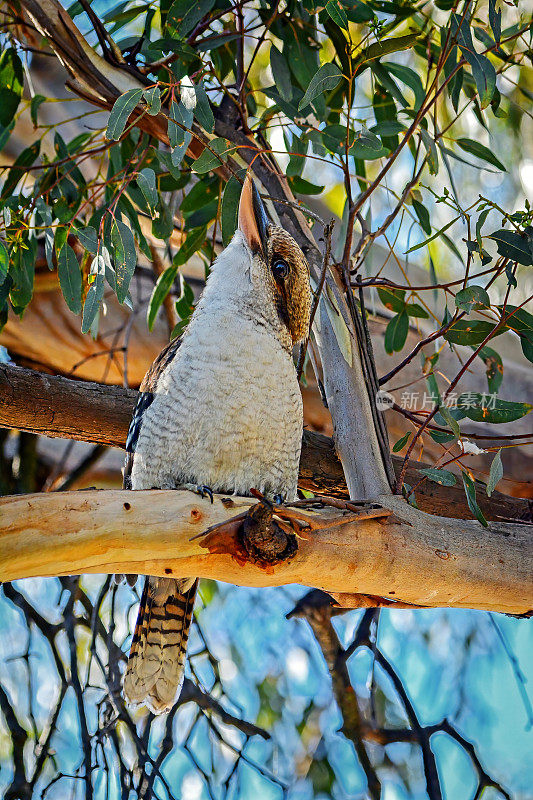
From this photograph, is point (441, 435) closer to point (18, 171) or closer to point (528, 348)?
point (528, 348)

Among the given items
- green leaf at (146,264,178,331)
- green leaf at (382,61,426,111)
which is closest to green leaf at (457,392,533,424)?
green leaf at (382,61,426,111)

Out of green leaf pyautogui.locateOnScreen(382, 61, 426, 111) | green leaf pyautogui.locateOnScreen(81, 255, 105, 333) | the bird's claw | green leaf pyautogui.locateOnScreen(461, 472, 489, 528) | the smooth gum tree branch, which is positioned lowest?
the smooth gum tree branch

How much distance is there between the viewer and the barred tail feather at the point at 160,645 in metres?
1.37

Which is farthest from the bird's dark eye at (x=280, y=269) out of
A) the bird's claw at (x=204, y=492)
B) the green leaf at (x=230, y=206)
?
the bird's claw at (x=204, y=492)

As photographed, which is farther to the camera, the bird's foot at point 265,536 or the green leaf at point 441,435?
the green leaf at point 441,435

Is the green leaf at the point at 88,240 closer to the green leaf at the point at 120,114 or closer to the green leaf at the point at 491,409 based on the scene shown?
the green leaf at the point at 120,114

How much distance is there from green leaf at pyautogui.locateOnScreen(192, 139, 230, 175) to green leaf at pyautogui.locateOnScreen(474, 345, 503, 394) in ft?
2.76

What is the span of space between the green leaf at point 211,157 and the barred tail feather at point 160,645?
73cm

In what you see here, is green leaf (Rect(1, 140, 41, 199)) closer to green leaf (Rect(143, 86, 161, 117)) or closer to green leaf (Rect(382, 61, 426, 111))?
green leaf (Rect(143, 86, 161, 117))

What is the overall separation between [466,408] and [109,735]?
1.25 metres

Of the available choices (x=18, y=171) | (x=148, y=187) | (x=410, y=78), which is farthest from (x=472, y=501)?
(x=18, y=171)

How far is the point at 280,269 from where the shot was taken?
1.53m

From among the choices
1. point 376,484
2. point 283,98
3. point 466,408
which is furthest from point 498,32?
point 376,484

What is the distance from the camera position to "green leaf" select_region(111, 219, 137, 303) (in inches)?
52.8
